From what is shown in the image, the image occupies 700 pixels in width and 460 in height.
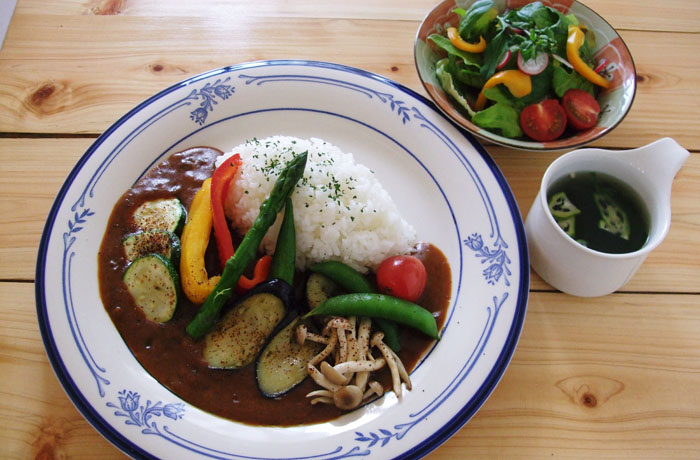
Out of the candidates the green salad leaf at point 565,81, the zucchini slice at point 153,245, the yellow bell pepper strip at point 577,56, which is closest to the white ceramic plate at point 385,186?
the zucchini slice at point 153,245

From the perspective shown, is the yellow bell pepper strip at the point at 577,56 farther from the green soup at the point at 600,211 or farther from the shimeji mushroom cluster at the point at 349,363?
the shimeji mushroom cluster at the point at 349,363

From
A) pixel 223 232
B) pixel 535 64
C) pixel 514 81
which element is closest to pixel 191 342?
pixel 223 232

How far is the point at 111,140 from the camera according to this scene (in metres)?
2.29

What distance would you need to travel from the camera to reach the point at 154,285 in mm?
2033

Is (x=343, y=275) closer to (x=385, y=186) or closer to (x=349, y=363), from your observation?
(x=349, y=363)

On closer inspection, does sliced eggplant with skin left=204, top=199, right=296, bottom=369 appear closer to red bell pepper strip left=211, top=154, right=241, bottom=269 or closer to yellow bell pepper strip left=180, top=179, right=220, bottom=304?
yellow bell pepper strip left=180, top=179, right=220, bottom=304

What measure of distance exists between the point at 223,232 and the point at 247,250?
0.63 feet

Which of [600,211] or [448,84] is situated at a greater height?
[448,84]

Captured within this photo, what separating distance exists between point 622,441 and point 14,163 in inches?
111

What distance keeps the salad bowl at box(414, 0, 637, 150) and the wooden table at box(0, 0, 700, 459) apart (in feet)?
0.76

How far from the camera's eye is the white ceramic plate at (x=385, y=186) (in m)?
1.69

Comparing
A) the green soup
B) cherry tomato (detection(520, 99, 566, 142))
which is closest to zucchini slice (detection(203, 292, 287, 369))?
the green soup

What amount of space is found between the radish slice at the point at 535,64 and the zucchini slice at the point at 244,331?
1.52m

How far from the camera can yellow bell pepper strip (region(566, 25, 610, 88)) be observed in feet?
7.59
